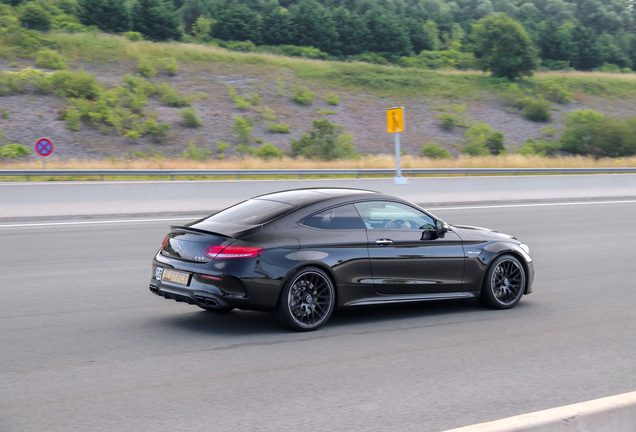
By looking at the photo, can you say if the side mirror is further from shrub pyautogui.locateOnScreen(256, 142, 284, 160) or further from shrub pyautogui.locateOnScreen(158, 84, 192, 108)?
shrub pyautogui.locateOnScreen(158, 84, 192, 108)

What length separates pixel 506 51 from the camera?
2746 inches

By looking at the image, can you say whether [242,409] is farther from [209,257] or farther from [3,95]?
[3,95]

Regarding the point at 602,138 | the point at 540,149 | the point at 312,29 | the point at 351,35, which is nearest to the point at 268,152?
the point at 540,149

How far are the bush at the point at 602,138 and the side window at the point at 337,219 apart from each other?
Answer: 40.6m

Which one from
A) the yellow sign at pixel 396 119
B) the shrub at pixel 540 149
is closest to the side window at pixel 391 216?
the yellow sign at pixel 396 119

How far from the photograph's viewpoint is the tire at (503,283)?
8625 mm

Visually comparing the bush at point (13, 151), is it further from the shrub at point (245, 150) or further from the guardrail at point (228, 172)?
the guardrail at point (228, 172)

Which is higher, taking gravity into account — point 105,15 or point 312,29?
point 312,29

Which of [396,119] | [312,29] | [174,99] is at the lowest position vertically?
[396,119]

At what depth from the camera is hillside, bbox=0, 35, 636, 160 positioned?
4275 cm

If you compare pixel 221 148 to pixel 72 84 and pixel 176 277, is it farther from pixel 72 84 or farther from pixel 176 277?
pixel 176 277

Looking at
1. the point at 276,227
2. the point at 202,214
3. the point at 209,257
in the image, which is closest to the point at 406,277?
the point at 276,227

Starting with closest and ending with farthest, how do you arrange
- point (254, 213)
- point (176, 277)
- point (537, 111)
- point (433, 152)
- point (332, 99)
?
1. point (176, 277)
2. point (254, 213)
3. point (433, 152)
4. point (332, 99)
5. point (537, 111)

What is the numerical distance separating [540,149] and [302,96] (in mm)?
16755
